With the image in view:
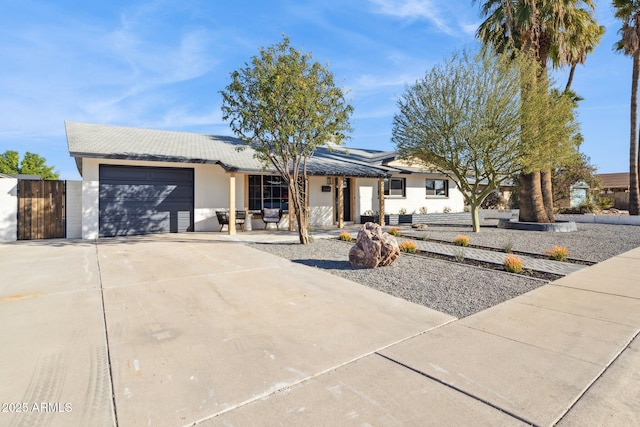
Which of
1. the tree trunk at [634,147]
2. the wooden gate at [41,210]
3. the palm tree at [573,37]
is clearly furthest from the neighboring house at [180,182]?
the tree trunk at [634,147]

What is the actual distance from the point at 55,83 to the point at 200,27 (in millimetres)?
6026

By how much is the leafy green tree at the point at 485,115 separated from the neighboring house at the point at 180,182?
354cm

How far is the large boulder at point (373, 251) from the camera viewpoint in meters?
6.45

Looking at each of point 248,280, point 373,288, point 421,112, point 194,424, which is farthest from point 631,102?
point 194,424

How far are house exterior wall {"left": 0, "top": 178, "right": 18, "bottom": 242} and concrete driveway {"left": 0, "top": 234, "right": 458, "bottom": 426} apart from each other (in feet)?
17.8

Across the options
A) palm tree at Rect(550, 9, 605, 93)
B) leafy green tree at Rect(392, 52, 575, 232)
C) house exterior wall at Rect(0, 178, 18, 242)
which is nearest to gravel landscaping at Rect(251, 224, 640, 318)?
leafy green tree at Rect(392, 52, 575, 232)

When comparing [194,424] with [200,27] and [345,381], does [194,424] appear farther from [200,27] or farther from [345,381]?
[200,27]

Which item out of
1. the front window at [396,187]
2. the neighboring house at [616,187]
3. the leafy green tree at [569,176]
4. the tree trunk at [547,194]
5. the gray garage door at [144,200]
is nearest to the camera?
the gray garage door at [144,200]

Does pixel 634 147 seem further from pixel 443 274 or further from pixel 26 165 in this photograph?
pixel 26 165

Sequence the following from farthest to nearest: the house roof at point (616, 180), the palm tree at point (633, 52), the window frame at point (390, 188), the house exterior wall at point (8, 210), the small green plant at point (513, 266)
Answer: the house roof at point (616, 180)
the window frame at point (390, 188)
the palm tree at point (633, 52)
the house exterior wall at point (8, 210)
the small green plant at point (513, 266)

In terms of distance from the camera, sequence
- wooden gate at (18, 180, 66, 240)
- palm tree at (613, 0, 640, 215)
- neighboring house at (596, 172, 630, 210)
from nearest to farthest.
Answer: wooden gate at (18, 180, 66, 240) < palm tree at (613, 0, 640, 215) < neighboring house at (596, 172, 630, 210)

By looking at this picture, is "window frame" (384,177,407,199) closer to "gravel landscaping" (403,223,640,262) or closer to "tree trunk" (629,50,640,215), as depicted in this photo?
"gravel landscaping" (403,223,640,262)

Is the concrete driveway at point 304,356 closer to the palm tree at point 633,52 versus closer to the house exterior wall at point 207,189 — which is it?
the house exterior wall at point 207,189

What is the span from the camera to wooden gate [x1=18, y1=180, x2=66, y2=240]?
10.4m
